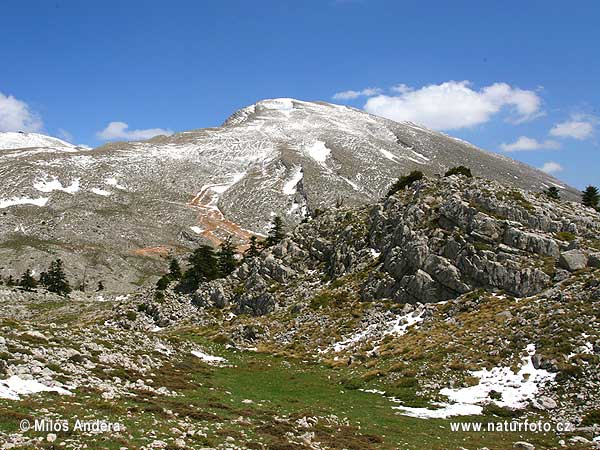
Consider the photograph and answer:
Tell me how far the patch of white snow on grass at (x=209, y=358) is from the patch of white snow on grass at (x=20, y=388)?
21.8 metres

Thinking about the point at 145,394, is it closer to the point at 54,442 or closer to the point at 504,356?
the point at 54,442

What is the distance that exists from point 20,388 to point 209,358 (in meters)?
25.3

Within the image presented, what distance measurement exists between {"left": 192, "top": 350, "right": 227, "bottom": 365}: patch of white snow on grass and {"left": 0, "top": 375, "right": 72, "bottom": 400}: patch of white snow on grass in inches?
858

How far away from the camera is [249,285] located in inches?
2677

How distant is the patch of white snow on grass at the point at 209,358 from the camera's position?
42.0 m

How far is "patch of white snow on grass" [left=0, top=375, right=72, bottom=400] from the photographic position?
60.2 ft

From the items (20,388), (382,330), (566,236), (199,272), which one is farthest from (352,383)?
(199,272)

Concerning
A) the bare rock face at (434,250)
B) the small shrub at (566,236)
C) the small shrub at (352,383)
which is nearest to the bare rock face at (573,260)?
the bare rock face at (434,250)

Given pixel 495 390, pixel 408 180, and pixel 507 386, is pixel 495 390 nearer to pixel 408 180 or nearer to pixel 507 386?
pixel 507 386

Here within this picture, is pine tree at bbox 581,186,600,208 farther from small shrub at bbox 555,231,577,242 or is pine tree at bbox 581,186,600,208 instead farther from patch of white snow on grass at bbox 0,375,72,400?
patch of white snow on grass at bbox 0,375,72,400

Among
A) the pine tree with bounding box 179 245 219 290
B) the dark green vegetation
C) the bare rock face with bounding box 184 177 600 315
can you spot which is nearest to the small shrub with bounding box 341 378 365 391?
the dark green vegetation

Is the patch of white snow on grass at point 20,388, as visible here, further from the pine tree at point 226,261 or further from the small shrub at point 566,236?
the pine tree at point 226,261

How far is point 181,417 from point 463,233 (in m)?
41.8

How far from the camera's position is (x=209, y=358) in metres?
43.8
